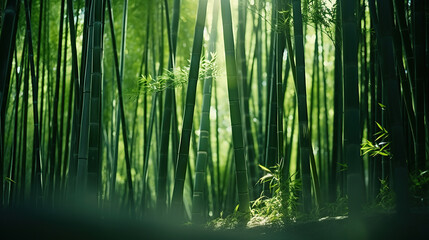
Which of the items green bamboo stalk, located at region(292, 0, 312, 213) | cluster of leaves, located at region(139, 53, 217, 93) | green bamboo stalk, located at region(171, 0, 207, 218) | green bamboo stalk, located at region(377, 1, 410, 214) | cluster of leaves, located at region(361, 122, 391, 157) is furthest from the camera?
cluster of leaves, located at region(139, 53, 217, 93)

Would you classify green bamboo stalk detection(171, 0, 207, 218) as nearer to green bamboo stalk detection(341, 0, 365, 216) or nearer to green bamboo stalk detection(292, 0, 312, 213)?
green bamboo stalk detection(292, 0, 312, 213)

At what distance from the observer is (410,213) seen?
5.40ft

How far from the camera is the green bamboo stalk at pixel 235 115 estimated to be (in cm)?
222

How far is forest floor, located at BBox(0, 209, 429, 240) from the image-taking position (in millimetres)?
1659

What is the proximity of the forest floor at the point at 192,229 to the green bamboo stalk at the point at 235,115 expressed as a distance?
19 centimetres

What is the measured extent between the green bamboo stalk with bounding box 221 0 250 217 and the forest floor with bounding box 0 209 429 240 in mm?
190

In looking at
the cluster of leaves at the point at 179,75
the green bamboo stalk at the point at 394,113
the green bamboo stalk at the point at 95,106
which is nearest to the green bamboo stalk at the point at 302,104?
the green bamboo stalk at the point at 394,113

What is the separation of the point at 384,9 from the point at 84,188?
1.72 m

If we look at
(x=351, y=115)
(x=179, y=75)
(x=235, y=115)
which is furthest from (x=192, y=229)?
(x=179, y=75)

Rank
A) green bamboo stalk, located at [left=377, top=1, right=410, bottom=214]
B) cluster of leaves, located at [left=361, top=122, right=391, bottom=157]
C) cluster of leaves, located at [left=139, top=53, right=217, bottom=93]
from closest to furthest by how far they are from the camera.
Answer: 1. green bamboo stalk, located at [left=377, top=1, right=410, bottom=214]
2. cluster of leaves, located at [left=361, top=122, right=391, bottom=157]
3. cluster of leaves, located at [left=139, top=53, right=217, bottom=93]

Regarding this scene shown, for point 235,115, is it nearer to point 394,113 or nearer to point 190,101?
point 190,101

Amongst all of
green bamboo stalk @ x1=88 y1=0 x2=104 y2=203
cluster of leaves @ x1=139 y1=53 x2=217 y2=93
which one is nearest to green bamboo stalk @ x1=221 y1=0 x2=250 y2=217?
cluster of leaves @ x1=139 y1=53 x2=217 y2=93

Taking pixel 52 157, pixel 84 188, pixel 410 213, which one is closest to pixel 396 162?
pixel 410 213

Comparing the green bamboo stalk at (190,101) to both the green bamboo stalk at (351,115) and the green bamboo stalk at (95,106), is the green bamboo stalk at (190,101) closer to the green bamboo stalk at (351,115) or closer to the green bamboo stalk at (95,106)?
the green bamboo stalk at (95,106)
